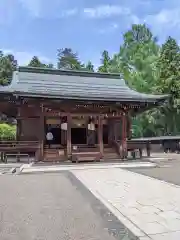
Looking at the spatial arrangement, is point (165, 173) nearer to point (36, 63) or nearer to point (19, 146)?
point (19, 146)

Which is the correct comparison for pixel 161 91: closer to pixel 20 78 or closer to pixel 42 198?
pixel 20 78

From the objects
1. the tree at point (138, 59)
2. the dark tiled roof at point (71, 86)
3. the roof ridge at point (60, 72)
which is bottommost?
the dark tiled roof at point (71, 86)

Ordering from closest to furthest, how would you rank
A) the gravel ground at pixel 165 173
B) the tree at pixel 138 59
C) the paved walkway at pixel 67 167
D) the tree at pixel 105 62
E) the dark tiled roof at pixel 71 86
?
the gravel ground at pixel 165 173
the paved walkway at pixel 67 167
the dark tiled roof at pixel 71 86
the tree at pixel 138 59
the tree at pixel 105 62

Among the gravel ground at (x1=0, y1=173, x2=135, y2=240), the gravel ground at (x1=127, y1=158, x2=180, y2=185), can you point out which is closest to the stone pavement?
the gravel ground at (x1=0, y1=173, x2=135, y2=240)

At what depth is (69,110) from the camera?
1942cm

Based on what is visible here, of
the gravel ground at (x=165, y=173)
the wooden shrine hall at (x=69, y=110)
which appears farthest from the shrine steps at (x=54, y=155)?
the gravel ground at (x=165, y=173)

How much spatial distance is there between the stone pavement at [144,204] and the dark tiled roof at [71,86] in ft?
27.4

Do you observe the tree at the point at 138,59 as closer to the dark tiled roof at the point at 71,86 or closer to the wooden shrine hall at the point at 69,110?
the dark tiled roof at the point at 71,86

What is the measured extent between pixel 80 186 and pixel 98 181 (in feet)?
3.54

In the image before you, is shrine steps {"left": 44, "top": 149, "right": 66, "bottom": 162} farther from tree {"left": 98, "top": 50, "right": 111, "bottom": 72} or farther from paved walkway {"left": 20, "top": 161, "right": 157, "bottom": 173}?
tree {"left": 98, "top": 50, "right": 111, "bottom": 72}

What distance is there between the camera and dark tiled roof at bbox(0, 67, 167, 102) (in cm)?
1852

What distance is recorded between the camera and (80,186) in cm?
1016

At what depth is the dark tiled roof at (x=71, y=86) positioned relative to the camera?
18.5 meters

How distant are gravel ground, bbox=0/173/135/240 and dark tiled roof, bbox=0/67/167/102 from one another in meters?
9.75
